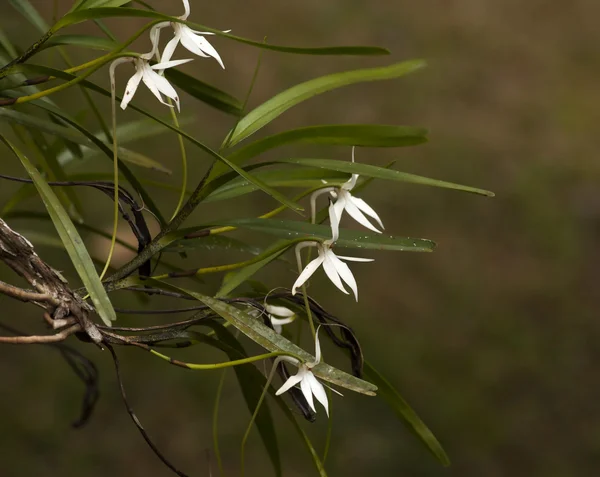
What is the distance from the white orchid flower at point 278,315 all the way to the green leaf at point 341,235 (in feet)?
0.11

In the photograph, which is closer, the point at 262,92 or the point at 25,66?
the point at 25,66

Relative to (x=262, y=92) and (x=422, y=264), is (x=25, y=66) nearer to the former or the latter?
(x=422, y=264)

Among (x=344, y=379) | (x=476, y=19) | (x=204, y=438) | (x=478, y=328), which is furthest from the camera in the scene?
(x=476, y=19)

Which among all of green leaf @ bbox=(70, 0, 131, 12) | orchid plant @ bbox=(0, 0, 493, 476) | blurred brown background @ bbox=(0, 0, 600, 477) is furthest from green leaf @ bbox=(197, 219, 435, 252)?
blurred brown background @ bbox=(0, 0, 600, 477)

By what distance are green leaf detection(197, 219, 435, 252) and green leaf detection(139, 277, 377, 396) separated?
4cm

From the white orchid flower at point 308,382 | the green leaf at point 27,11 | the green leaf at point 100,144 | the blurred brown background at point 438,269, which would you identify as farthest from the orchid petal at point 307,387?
the blurred brown background at point 438,269

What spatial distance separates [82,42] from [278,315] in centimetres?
15

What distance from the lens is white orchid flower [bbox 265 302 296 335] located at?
1.09ft

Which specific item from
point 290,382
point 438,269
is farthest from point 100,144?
point 438,269

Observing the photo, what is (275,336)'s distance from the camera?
30 centimetres

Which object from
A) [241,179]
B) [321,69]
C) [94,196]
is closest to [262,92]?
[321,69]

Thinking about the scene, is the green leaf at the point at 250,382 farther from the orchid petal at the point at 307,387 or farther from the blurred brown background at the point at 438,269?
the blurred brown background at the point at 438,269

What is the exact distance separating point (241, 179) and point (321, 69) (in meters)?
1.19

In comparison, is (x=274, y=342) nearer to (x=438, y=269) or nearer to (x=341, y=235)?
(x=341, y=235)
